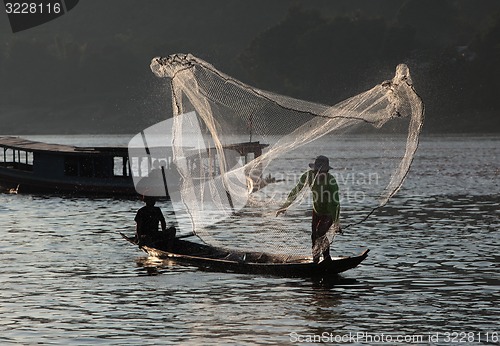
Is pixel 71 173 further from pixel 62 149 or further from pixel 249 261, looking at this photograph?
pixel 249 261

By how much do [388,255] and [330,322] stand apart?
30.0 ft

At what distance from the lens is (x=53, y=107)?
189 meters

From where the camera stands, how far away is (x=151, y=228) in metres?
27.7

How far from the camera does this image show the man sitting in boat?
1077 inches

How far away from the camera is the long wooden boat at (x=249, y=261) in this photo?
23438 mm

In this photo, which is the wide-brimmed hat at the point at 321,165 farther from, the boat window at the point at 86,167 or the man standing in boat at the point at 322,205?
the boat window at the point at 86,167

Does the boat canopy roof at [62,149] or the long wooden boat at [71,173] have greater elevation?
the boat canopy roof at [62,149]

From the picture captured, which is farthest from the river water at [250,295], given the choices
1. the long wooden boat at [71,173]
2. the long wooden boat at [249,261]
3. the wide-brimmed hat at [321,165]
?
the long wooden boat at [71,173]

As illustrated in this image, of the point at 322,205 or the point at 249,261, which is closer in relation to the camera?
the point at 322,205

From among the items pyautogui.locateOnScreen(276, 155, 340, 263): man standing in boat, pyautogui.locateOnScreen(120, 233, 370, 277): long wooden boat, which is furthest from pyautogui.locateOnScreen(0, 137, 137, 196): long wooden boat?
pyautogui.locateOnScreen(276, 155, 340, 263): man standing in boat

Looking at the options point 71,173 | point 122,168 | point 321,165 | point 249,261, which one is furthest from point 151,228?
point 122,168

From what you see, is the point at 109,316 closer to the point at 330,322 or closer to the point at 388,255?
the point at 330,322

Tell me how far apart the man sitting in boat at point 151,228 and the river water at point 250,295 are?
1.93 ft

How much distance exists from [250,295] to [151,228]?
550cm
